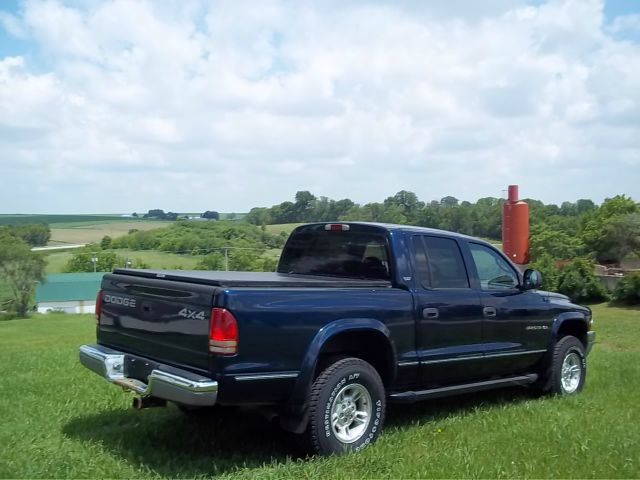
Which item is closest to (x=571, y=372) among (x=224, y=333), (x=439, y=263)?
(x=439, y=263)

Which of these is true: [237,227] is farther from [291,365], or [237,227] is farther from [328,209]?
[291,365]

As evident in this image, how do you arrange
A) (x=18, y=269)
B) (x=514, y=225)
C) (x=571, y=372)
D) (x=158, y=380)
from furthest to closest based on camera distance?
(x=18, y=269), (x=514, y=225), (x=571, y=372), (x=158, y=380)

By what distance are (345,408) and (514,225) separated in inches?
1839

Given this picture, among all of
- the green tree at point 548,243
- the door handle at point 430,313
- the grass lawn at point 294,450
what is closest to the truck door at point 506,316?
the grass lawn at point 294,450

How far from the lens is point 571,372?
8.09 m

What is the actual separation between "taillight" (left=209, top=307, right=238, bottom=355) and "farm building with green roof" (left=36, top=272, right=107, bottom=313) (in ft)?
273

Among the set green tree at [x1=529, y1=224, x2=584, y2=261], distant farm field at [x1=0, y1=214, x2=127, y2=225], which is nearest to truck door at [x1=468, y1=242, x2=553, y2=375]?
green tree at [x1=529, y1=224, x2=584, y2=261]

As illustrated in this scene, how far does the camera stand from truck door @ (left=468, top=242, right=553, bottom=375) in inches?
270

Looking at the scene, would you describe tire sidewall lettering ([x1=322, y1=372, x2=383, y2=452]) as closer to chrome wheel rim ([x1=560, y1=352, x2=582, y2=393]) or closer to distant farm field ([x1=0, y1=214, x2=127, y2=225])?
chrome wheel rim ([x1=560, y1=352, x2=582, y2=393])

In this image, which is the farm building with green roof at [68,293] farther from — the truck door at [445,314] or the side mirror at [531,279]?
the truck door at [445,314]

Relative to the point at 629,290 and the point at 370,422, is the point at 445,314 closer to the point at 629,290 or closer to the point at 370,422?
the point at 370,422

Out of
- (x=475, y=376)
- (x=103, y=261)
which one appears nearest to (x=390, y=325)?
(x=475, y=376)

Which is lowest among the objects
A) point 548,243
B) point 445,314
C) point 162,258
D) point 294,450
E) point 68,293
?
point 68,293

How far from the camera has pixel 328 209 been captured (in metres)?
17.0
